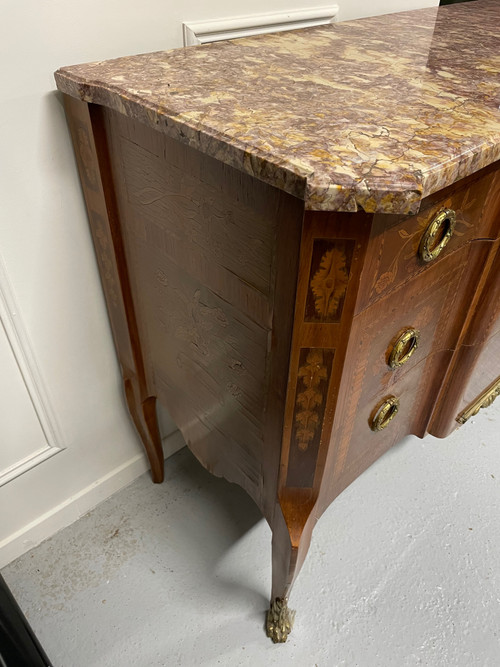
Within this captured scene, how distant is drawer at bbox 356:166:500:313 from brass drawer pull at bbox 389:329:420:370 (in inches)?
4.6

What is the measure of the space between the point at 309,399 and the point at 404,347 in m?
0.22

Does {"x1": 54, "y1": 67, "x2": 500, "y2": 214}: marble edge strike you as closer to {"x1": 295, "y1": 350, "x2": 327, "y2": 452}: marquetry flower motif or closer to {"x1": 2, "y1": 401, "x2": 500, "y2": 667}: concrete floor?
{"x1": 295, "y1": 350, "x2": 327, "y2": 452}: marquetry flower motif

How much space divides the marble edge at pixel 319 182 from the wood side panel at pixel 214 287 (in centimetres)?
4

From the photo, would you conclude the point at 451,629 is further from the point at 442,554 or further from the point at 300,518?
the point at 300,518

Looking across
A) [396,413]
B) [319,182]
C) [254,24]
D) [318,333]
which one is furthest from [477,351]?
[254,24]

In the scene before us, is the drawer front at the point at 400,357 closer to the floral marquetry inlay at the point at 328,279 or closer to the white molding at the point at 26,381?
the floral marquetry inlay at the point at 328,279

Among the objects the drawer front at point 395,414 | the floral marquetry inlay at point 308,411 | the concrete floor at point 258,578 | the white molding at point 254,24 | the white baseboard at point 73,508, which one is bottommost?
the concrete floor at point 258,578

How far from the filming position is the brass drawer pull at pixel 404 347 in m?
0.79

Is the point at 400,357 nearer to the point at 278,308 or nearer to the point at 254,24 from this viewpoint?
the point at 278,308

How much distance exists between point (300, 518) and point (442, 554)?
0.61 m

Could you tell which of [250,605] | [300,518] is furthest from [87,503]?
[300,518]

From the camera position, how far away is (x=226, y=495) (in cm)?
135

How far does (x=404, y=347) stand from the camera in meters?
0.82

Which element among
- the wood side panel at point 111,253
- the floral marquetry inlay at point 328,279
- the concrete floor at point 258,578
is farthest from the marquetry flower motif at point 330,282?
the concrete floor at point 258,578
